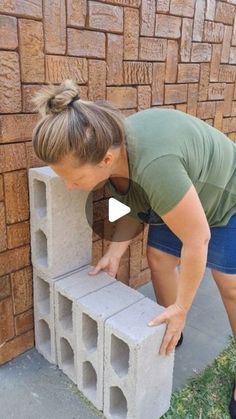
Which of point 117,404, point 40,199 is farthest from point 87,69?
point 117,404

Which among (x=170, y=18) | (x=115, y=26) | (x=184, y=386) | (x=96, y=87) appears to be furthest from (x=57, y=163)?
(x=170, y=18)

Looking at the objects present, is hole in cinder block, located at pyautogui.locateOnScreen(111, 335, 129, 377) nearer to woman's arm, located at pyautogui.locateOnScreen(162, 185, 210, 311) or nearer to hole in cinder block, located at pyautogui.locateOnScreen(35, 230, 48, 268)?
woman's arm, located at pyautogui.locateOnScreen(162, 185, 210, 311)

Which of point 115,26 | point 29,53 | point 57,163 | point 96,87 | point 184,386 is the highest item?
point 115,26

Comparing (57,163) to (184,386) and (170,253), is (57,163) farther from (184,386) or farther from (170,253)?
(184,386)

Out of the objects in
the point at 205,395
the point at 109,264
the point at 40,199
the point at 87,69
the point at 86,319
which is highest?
the point at 87,69

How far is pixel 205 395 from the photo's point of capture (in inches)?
62.9

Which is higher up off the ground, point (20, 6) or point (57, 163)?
point (20, 6)

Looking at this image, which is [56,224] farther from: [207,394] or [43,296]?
[207,394]

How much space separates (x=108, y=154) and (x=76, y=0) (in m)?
0.72

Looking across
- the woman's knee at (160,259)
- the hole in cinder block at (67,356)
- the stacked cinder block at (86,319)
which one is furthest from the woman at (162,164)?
the hole in cinder block at (67,356)

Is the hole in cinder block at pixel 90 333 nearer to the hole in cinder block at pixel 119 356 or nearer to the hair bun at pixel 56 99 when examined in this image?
the hole in cinder block at pixel 119 356

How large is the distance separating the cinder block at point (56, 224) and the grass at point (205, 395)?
1.65 feet

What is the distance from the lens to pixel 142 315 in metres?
1.37

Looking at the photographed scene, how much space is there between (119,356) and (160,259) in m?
0.44
